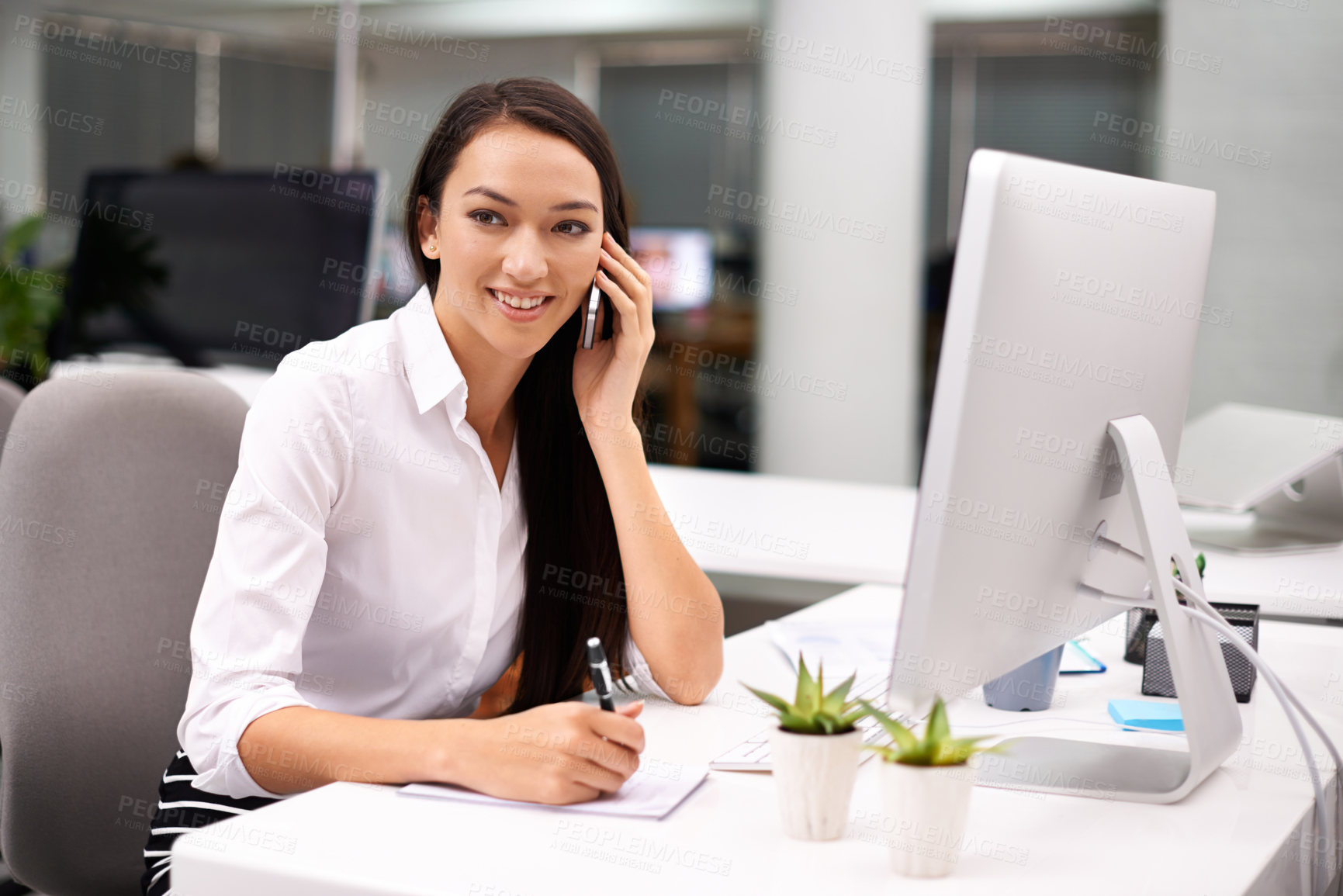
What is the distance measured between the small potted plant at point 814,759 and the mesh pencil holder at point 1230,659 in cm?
57

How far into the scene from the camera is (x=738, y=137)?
19.4 ft

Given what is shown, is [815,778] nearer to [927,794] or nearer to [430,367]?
[927,794]

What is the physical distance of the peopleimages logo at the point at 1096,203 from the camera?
0.85 m

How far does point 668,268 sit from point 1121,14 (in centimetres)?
227

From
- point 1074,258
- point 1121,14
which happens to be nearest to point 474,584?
point 1074,258

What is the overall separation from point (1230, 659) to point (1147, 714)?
6.6 inches

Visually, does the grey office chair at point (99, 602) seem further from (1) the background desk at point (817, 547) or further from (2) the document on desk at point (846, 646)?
(2) the document on desk at point (846, 646)

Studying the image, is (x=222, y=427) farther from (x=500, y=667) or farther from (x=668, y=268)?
(x=668, y=268)

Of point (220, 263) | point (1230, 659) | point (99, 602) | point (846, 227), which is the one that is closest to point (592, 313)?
point (99, 602)

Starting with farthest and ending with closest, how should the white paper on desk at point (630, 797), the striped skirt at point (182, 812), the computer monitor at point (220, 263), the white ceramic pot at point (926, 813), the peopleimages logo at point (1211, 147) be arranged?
the peopleimages logo at point (1211, 147)
the computer monitor at point (220, 263)
the striped skirt at point (182, 812)
the white paper on desk at point (630, 797)
the white ceramic pot at point (926, 813)

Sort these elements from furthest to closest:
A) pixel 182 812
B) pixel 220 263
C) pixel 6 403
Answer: pixel 220 263 → pixel 6 403 → pixel 182 812

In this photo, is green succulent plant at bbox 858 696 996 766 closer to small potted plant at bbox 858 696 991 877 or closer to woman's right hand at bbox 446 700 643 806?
small potted plant at bbox 858 696 991 877

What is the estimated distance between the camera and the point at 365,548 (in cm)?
128

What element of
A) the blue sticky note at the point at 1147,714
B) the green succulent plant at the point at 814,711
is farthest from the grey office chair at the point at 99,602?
the blue sticky note at the point at 1147,714
